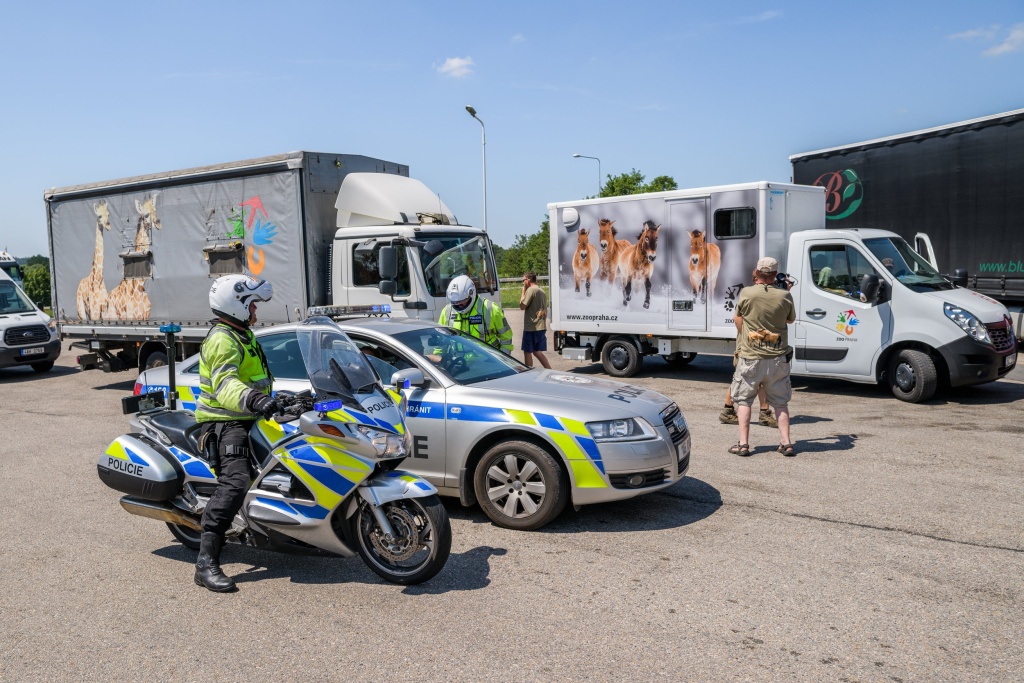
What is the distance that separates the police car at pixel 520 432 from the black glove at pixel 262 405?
85 cm

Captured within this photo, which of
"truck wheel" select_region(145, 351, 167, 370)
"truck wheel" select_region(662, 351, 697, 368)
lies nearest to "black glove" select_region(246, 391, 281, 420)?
"truck wheel" select_region(145, 351, 167, 370)

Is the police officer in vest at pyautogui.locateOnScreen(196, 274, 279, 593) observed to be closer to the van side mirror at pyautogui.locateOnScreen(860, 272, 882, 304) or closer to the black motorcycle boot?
the black motorcycle boot

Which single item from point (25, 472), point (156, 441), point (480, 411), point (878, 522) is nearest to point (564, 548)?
point (480, 411)

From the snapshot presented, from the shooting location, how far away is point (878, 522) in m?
5.82

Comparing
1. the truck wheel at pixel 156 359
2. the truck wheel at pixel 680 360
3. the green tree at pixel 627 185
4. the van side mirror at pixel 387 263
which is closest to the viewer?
the van side mirror at pixel 387 263

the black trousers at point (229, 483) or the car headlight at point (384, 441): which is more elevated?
the car headlight at point (384, 441)

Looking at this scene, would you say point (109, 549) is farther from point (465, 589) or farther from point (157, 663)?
point (465, 589)

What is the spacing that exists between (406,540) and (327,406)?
2.88ft

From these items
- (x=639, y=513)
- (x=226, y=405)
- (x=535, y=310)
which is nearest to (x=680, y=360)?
(x=535, y=310)

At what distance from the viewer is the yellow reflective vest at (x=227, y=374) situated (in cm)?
473

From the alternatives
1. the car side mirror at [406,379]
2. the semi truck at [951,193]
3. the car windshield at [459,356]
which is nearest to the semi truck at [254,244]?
the car windshield at [459,356]

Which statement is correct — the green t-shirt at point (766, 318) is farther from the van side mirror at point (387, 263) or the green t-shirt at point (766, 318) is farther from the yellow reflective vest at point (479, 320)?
the van side mirror at point (387, 263)

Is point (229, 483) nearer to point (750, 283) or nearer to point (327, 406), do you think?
point (327, 406)

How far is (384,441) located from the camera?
182 inches
